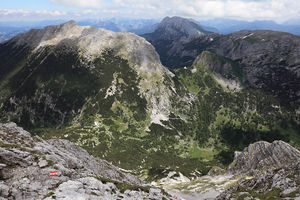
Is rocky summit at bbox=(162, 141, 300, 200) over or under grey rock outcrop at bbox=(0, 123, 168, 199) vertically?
under

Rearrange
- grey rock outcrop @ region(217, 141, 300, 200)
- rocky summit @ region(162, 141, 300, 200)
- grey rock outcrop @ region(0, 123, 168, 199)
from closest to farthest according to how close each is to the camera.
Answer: grey rock outcrop @ region(0, 123, 168, 199) < grey rock outcrop @ region(217, 141, 300, 200) < rocky summit @ region(162, 141, 300, 200)

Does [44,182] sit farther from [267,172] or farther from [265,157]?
[265,157]

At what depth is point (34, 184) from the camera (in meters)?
37.2

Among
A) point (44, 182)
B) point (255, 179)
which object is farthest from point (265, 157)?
point (44, 182)

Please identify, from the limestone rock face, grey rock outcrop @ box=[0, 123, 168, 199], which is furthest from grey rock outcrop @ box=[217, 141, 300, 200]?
grey rock outcrop @ box=[0, 123, 168, 199]

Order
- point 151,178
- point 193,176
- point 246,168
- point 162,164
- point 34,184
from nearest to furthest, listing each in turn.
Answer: point 34,184
point 246,168
point 151,178
point 193,176
point 162,164

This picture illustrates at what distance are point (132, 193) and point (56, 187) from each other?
648 inches

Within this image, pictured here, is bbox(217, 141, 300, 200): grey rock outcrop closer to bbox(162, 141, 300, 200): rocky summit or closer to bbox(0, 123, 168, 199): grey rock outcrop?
bbox(162, 141, 300, 200): rocky summit

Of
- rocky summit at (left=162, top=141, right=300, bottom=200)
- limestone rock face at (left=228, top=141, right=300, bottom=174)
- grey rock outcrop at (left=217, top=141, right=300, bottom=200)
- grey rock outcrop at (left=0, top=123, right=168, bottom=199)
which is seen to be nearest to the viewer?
grey rock outcrop at (left=0, top=123, right=168, bottom=199)

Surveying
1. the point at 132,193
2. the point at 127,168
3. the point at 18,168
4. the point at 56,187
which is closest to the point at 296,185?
the point at 132,193

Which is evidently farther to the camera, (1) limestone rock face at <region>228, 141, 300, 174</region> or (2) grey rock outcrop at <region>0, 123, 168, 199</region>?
(1) limestone rock face at <region>228, 141, 300, 174</region>

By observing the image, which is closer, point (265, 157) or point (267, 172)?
point (267, 172)

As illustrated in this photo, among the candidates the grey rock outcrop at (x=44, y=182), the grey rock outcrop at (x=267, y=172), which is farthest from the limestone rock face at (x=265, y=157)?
the grey rock outcrop at (x=44, y=182)

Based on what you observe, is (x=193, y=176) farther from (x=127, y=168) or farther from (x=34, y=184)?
(x=34, y=184)
